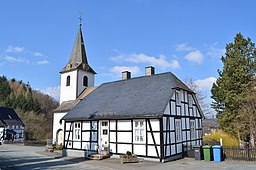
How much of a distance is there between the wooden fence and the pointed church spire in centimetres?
2149

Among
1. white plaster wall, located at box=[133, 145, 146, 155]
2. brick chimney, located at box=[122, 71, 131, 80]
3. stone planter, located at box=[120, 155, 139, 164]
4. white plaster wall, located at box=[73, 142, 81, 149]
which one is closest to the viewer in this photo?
stone planter, located at box=[120, 155, 139, 164]

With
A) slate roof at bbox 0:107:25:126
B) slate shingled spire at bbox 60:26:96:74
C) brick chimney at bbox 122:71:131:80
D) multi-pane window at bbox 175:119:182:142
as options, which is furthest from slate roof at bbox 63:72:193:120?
slate roof at bbox 0:107:25:126

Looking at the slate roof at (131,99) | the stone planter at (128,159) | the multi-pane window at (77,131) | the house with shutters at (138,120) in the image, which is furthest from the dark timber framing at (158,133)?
the stone planter at (128,159)

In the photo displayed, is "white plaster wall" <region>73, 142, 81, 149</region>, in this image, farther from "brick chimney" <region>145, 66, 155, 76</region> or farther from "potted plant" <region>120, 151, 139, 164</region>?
"brick chimney" <region>145, 66, 155, 76</region>

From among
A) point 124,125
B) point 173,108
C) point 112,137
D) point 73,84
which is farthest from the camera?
point 73,84

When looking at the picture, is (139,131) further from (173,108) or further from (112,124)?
(173,108)

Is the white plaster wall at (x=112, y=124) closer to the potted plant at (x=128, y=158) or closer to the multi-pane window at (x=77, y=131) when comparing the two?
the potted plant at (x=128, y=158)

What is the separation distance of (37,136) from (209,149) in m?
50.0

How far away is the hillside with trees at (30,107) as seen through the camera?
59.1 m

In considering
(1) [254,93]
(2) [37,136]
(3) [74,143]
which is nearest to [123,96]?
(3) [74,143]

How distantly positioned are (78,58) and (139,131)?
1919cm

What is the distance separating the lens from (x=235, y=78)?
24.5 m

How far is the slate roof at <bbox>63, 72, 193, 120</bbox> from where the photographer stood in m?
17.5

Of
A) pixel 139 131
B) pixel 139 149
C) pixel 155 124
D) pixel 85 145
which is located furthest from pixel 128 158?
pixel 85 145
